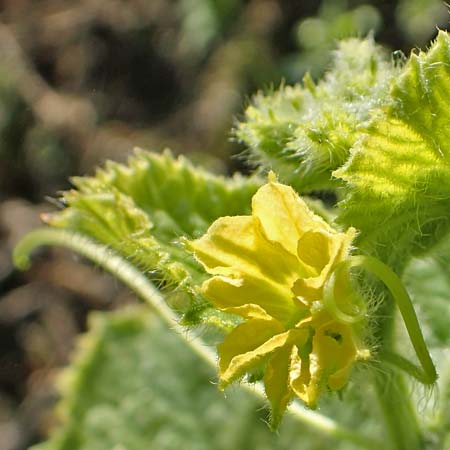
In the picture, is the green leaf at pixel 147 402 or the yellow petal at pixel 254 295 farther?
A: the green leaf at pixel 147 402

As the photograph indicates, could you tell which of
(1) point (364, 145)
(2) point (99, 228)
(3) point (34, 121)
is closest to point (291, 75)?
(3) point (34, 121)

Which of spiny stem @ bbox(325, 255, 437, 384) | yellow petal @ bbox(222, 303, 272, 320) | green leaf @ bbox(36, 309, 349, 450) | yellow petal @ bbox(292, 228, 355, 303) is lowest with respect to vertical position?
green leaf @ bbox(36, 309, 349, 450)

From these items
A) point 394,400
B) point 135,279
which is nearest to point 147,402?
point 135,279

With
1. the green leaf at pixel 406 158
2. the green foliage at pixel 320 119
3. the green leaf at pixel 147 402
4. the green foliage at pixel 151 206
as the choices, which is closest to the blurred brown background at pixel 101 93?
the green leaf at pixel 147 402

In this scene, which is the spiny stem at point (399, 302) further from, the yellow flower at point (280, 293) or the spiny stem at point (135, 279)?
the spiny stem at point (135, 279)

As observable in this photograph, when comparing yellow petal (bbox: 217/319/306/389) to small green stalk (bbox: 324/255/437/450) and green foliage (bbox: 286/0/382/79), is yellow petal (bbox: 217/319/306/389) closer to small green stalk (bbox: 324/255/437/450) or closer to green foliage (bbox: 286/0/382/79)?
small green stalk (bbox: 324/255/437/450)

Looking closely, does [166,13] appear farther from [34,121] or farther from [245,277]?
[245,277]

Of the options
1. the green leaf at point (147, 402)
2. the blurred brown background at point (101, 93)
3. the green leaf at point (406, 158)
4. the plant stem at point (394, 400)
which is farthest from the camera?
the blurred brown background at point (101, 93)

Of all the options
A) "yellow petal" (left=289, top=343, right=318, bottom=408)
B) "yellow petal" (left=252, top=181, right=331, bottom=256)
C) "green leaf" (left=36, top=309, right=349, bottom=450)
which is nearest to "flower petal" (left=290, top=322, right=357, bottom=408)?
"yellow petal" (left=289, top=343, right=318, bottom=408)
